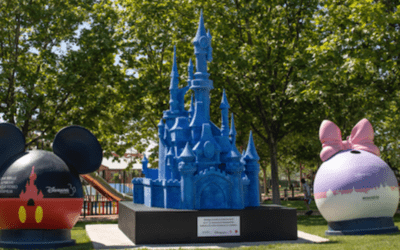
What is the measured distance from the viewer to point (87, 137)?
11445 mm

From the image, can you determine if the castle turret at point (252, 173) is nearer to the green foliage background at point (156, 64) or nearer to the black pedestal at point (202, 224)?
the black pedestal at point (202, 224)

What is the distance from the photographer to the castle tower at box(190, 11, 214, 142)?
12914mm

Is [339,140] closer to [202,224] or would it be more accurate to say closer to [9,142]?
[202,224]

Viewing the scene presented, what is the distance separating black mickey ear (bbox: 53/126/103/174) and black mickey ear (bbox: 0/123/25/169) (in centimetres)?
91

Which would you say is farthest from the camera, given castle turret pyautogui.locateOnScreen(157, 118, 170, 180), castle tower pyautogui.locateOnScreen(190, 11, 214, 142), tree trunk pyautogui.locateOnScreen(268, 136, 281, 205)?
tree trunk pyautogui.locateOnScreen(268, 136, 281, 205)

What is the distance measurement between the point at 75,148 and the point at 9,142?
1647mm

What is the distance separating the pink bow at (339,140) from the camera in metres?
14.1

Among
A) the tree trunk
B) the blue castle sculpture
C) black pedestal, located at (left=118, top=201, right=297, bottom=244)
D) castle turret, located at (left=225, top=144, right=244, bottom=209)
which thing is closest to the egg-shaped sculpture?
black pedestal, located at (left=118, top=201, right=297, bottom=244)

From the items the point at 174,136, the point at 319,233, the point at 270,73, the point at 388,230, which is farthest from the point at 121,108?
the point at 388,230

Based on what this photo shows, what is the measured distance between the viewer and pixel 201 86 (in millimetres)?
13125

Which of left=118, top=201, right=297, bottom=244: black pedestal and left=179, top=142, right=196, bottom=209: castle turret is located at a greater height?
left=179, top=142, right=196, bottom=209: castle turret

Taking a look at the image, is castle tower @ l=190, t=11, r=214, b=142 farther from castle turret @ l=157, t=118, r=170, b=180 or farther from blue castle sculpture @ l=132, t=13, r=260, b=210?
castle turret @ l=157, t=118, r=170, b=180

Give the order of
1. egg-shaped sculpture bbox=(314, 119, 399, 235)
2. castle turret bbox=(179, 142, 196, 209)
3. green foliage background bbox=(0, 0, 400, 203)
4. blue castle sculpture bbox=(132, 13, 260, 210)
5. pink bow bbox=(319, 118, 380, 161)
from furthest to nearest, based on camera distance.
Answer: green foliage background bbox=(0, 0, 400, 203) → pink bow bbox=(319, 118, 380, 161) → egg-shaped sculpture bbox=(314, 119, 399, 235) → blue castle sculpture bbox=(132, 13, 260, 210) → castle turret bbox=(179, 142, 196, 209)

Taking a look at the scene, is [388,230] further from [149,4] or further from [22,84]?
[22,84]
